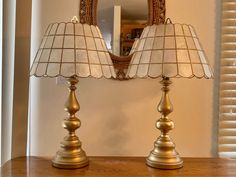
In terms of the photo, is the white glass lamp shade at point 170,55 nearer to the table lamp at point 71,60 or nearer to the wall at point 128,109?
the table lamp at point 71,60

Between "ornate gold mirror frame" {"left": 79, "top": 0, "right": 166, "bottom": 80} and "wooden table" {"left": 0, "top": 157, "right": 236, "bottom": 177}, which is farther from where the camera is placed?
"ornate gold mirror frame" {"left": 79, "top": 0, "right": 166, "bottom": 80}

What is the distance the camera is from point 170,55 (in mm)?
1086

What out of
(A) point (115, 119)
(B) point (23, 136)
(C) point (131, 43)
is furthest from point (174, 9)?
(B) point (23, 136)

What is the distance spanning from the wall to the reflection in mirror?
0.55 feet

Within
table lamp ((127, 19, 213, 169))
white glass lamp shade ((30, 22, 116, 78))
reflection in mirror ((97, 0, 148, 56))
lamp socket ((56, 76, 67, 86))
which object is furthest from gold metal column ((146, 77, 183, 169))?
lamp socket ((56, 76, 67, 86))

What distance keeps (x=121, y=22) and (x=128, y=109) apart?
1.64 ft

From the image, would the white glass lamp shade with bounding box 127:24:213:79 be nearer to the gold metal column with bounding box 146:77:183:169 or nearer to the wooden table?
the gold metal column with bounding box 146:77:183:169

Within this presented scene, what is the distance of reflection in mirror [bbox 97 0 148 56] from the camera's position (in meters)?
1.51

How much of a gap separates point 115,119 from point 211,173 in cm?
61

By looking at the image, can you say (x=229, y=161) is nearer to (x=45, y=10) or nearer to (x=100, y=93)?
(x=100, y=93)

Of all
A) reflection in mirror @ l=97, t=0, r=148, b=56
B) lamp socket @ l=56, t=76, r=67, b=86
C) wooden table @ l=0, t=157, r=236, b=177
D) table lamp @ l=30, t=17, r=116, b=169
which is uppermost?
reflection in mirror @ l=97, t=0, r=148, b=56

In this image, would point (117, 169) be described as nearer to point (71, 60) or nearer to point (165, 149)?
point (165, 149)

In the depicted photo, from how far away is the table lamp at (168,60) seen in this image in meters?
1.07

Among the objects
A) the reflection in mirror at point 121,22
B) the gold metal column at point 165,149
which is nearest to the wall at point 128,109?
the reflection in mirror at point 121,22
